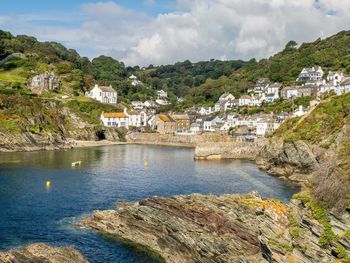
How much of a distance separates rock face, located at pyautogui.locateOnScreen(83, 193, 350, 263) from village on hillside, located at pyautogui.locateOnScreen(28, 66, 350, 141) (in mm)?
79690

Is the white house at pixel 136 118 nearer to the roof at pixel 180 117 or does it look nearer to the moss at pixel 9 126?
the roof at pixel 180 117

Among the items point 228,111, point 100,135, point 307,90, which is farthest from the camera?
point 228,111

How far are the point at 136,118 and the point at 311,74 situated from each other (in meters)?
62.4

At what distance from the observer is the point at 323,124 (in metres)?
71.8

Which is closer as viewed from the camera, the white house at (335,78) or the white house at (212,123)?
the white house at (335,78)

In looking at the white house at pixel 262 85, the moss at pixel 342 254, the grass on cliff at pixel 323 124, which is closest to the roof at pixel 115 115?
the white house at pixel 262 85

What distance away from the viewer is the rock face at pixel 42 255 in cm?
2741

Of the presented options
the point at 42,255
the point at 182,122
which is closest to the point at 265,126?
the point at 182,122

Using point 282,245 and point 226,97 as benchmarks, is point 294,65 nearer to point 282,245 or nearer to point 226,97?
point 226,97

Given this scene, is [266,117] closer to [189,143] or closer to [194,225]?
[189,143]

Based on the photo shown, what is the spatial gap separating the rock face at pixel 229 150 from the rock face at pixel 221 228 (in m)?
52.1

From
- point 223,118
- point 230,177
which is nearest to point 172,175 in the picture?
point 230,177

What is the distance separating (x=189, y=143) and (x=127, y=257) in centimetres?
9523

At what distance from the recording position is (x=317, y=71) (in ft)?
474
